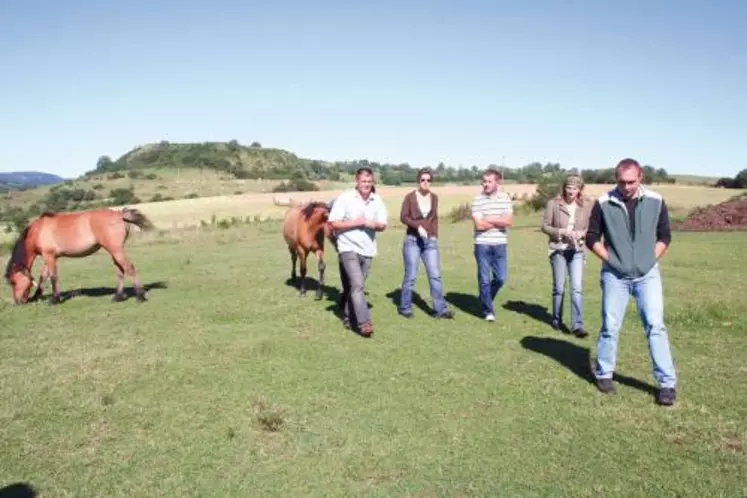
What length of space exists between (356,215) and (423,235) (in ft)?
3.94

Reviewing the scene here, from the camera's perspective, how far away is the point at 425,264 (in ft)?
29.5

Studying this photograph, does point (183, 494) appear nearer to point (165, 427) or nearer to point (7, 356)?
point (165, 427)

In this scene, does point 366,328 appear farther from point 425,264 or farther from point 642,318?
point 642,318

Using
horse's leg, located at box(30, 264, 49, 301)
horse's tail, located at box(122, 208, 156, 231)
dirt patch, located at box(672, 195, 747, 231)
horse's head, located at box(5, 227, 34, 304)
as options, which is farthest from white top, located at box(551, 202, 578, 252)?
dirt patch, located at box(672, 195, 747, 231)

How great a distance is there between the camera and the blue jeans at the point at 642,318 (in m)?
5.64

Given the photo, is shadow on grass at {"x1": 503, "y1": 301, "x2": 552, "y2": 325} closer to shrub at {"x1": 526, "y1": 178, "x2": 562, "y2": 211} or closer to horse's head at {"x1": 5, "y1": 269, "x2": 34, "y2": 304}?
horse's head at {"x1": 5, "y1": 269, "x2": 34, "y2": 304}

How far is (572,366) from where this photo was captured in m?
6.86

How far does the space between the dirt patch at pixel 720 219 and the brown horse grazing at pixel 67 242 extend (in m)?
22.0

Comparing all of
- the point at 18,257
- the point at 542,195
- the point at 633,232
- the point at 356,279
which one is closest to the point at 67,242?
the point at 18,257

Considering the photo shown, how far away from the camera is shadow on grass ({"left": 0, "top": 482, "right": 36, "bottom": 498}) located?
420 centimetres

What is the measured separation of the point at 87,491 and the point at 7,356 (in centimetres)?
414

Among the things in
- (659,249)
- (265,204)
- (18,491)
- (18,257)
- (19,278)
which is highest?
(659,249)

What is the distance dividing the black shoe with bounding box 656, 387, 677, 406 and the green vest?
111 centimetres

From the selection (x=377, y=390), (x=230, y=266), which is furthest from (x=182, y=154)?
(x=377, y=390)
